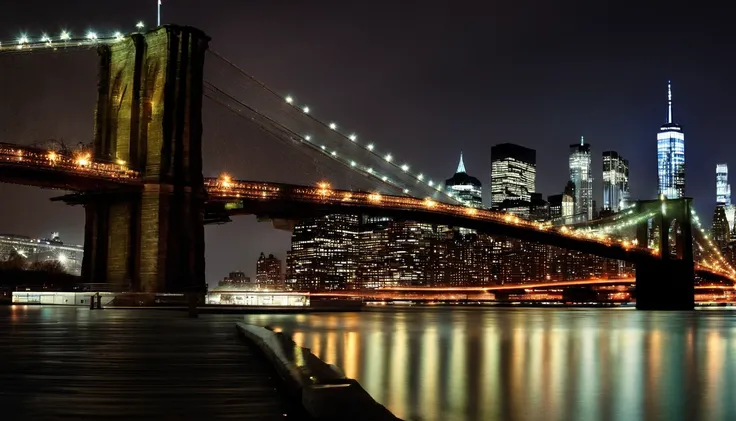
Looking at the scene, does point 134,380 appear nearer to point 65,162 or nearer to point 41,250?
point 65,162

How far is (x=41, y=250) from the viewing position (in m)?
145

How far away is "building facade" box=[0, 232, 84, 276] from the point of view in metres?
134

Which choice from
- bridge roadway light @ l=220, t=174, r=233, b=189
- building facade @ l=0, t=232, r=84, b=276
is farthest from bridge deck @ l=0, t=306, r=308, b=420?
building facade @ l=0, t=232, r=84, b=276

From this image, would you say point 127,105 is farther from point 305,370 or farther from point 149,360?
point 305,370

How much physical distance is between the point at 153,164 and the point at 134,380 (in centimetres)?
3881

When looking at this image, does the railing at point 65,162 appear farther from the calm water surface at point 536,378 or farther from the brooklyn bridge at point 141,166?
the calm water surface at point 536,378

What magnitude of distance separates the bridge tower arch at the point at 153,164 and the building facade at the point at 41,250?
85499 mm

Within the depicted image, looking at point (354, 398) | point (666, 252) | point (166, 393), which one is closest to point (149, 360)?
point (166, 393)

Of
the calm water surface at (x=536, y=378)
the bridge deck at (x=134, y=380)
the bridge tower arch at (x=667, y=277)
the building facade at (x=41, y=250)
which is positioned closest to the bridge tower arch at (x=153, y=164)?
the calm water surface at (x=536, y=378)

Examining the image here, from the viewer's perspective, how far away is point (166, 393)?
8.76 metres

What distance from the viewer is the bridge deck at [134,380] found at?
7.57m

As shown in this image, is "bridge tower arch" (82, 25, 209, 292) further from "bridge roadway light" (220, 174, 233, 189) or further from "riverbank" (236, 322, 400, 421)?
"riverbank" (236, 322, 400, 421)

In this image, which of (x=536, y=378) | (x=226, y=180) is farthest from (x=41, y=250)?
(x=536, y=378)

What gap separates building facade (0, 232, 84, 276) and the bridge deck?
121 meters
